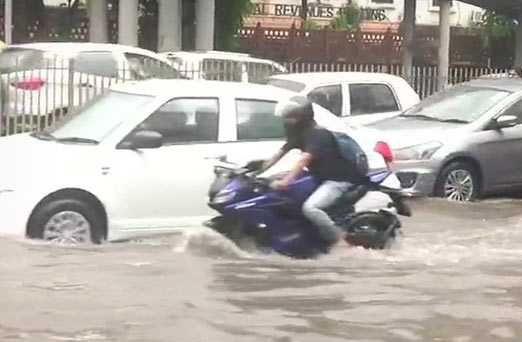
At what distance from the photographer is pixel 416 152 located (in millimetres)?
15922

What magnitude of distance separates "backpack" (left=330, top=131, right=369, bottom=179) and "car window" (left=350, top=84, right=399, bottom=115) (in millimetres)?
7511

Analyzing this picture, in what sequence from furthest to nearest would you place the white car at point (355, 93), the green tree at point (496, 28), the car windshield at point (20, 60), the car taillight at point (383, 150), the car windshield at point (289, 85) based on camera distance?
the green tree at point (496, 28), the car windshield at point (20, 60), the white car at point (355, 93), the car windshield at point (289, 85), the car taillight at point (383, 150)

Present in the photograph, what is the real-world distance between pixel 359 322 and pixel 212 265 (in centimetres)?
227

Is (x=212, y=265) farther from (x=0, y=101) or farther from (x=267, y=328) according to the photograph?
(x=0, y=101)

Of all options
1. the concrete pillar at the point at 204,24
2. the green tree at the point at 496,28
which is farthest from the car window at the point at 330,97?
the green tree at the point at 496,28

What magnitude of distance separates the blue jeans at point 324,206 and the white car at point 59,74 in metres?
8.22

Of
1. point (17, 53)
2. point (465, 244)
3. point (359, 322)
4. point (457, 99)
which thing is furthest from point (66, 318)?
point (17, 53)

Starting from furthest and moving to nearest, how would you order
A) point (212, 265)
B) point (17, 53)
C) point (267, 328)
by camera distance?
point (17, 53) → point (212, 265) → point (267, 328)

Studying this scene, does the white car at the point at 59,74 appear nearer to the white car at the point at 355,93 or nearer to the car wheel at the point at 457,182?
the white car at the point at 355,93

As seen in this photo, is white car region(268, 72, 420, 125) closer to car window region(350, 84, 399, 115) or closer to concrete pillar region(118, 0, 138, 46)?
car window region(350, 84, 399, 115)

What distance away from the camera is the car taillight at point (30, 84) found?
18500 millimetres

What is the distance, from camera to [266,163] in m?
10.6

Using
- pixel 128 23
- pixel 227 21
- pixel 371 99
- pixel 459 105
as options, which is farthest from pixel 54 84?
pixel 227 21

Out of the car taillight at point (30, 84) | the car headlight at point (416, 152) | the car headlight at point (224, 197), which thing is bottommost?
the car headlight at point (416, 152)
